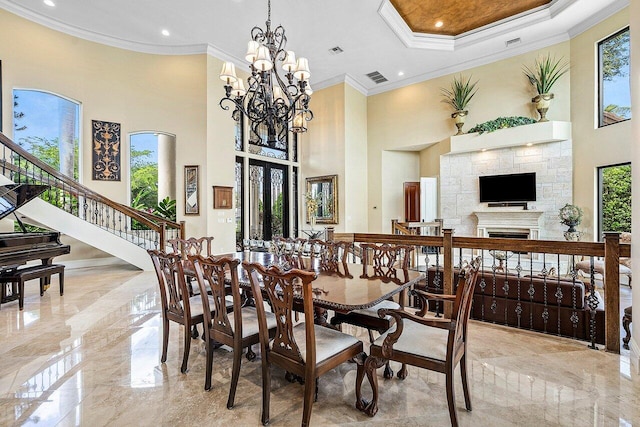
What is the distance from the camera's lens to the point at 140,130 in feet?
23.5

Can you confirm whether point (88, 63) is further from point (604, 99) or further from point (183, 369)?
point (604, 99)

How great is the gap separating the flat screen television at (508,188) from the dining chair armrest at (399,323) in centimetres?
664

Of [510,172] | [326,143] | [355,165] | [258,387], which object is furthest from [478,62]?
[258,387]

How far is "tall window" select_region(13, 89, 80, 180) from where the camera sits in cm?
631

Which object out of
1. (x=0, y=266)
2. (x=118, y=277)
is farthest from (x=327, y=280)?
(x=118, y=277)

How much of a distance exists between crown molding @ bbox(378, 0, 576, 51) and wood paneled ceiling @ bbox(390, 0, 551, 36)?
87mm

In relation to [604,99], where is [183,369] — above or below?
below

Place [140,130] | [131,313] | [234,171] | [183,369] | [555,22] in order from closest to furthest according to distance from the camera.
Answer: [183,369], [131,313], [555,22], [140,130], [234,171]

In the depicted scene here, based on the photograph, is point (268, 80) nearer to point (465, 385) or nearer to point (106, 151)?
point (465, 385)

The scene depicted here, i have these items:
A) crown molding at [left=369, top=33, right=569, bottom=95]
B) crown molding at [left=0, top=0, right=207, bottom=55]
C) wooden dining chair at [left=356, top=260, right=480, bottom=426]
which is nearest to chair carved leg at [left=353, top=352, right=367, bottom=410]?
wooden dining chair at [left=356, top=260, right=480, bottom=426]

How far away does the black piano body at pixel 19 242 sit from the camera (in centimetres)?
351

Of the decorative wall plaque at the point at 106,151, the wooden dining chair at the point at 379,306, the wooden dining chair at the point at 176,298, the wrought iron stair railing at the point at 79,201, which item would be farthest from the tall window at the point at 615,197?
the decorative wall plaque at the point at 106,151

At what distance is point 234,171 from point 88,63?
381 cm

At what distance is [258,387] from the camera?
216 centimetres
